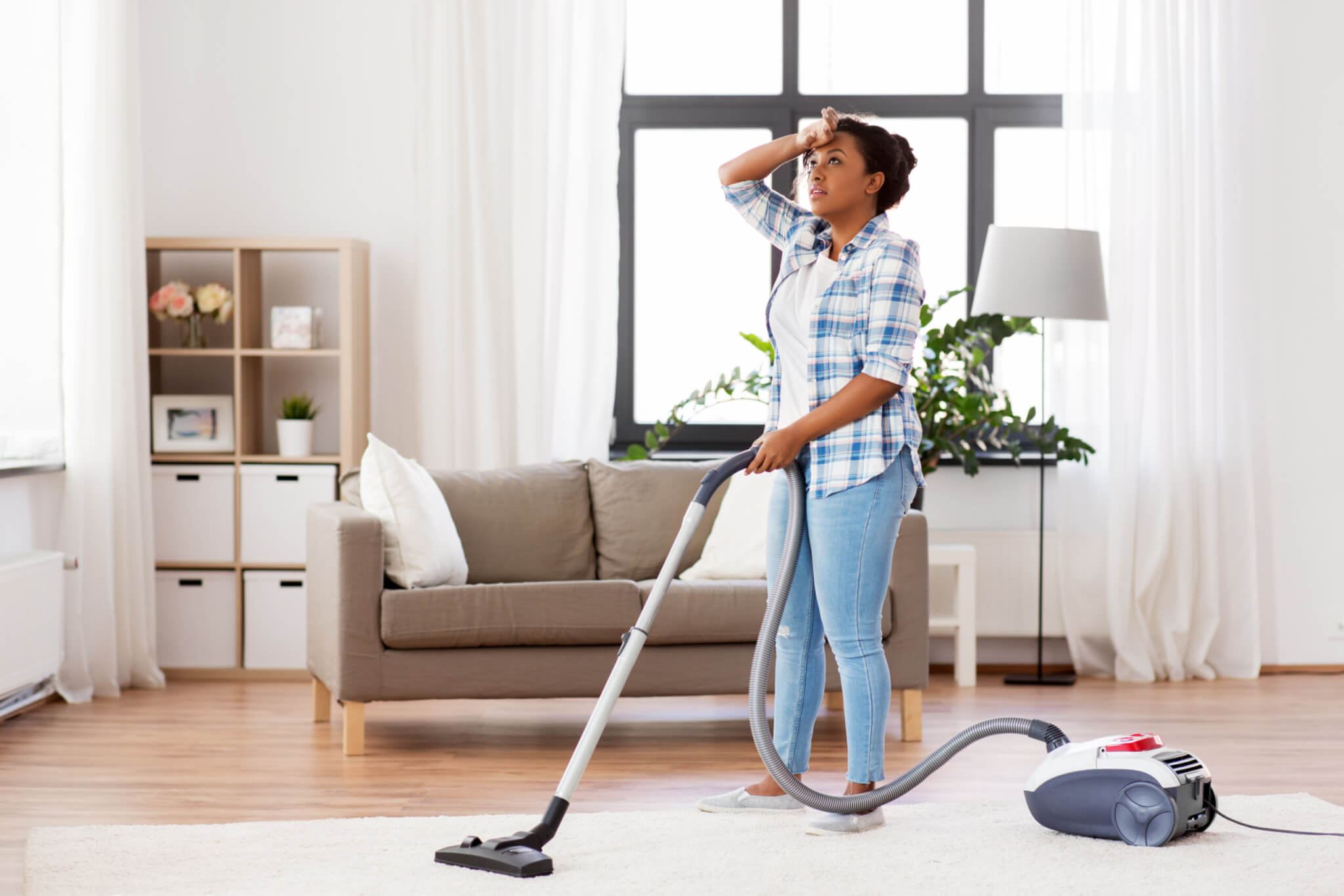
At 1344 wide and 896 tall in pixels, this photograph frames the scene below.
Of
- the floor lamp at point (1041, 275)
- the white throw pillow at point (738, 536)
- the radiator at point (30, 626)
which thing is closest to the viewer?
the radiator at point (30, 626)

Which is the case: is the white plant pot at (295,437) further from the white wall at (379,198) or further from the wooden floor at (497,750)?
the wooden floor at (497,750)

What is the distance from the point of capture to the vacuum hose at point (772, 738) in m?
2.29

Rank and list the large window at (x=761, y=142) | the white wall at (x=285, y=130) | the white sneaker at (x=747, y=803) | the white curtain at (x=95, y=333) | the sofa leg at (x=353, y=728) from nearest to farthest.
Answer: the white sneaker at (x=747, y=803), the sofa leg at (x=353, y=728), the white curtain at (x=95, y=333), the white wall at (x=285, y=130), the large window at (x=761, y=142)

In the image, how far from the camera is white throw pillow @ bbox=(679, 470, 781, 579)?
350 cm

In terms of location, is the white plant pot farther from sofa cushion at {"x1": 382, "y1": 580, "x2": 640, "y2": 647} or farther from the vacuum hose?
the vacuum hose

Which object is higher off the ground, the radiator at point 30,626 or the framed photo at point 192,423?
the framed photo at point 192,423

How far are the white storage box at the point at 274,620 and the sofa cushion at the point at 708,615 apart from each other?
1.45m

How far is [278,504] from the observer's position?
417cm

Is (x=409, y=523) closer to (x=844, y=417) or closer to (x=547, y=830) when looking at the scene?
(x=547, y=830)

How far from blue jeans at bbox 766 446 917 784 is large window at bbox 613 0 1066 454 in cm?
229

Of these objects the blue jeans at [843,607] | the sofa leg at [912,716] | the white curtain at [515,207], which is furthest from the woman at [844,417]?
the white curtain at [515,207]

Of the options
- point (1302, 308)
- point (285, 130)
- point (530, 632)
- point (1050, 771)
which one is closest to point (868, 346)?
point (1050, 771)

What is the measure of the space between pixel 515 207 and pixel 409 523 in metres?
1.49

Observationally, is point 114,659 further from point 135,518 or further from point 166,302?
point 166,302
